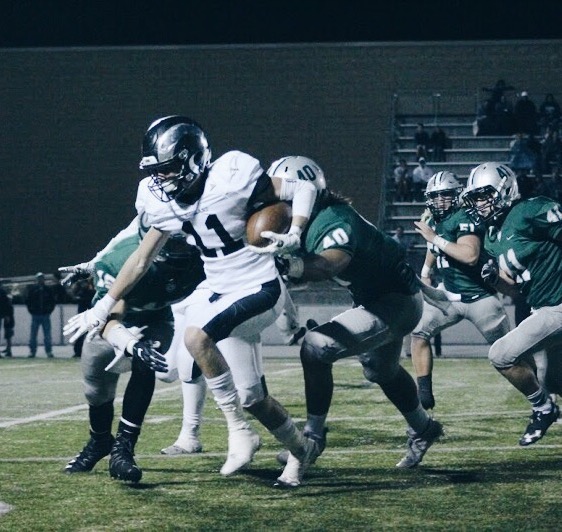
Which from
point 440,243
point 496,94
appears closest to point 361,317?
point 440,243

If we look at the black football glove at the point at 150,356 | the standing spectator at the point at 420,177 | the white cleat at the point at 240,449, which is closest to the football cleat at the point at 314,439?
the white cleat at the point at 240,449

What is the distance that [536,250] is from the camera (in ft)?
21.8

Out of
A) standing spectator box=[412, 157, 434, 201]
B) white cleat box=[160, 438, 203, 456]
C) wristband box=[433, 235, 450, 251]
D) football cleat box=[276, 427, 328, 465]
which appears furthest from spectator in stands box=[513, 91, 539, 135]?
football cleat box=[276, 427, 328, 465]

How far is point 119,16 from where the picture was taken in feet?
82.6

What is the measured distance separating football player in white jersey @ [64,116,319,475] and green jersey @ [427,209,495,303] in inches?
124

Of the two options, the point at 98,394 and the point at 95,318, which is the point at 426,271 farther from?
the point at 95,318

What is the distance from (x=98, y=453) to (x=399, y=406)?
1.62 m

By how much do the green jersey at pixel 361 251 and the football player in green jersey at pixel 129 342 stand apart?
28.3 inches

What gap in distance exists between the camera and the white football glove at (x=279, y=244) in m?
5.01

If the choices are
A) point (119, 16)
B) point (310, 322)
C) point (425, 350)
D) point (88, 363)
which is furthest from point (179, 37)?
point (88, 363)

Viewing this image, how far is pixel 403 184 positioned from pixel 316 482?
54.0ft

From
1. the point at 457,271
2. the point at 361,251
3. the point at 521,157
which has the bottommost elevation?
the point at 521,157

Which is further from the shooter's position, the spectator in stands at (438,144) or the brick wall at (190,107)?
the brick wall at (190,107)

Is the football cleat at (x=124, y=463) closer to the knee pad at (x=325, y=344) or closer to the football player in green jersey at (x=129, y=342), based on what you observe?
the football player in green jersey at (x=129, y=342)
